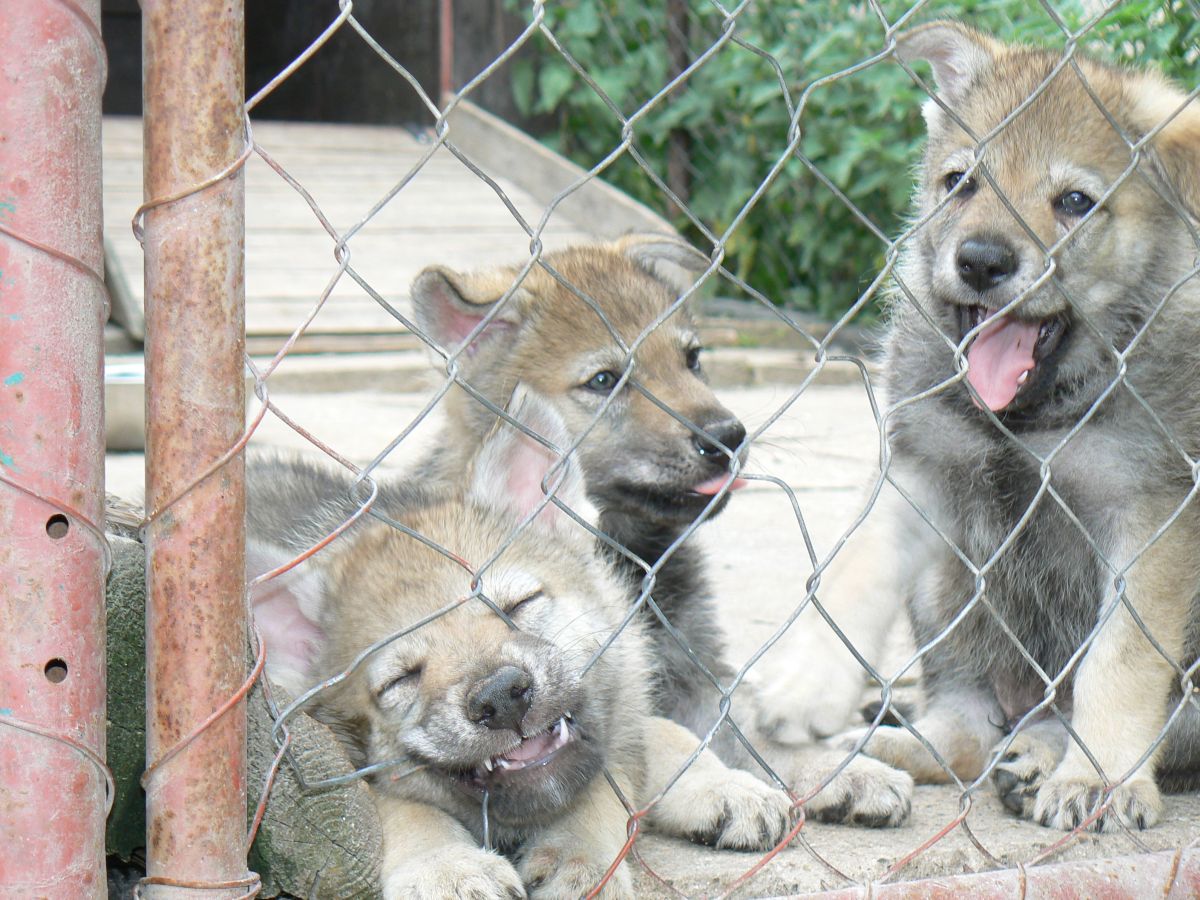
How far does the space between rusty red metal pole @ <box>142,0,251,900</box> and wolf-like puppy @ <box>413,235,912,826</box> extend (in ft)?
4.44

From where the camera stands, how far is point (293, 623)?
225 cm

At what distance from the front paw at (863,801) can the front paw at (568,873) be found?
1.55ft

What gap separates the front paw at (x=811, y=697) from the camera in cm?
263

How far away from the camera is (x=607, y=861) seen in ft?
6.68

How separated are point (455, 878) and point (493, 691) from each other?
0.26 meters

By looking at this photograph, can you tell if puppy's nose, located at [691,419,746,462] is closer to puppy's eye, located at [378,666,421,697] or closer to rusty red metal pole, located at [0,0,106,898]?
puppy's eye, located at [378,666,421,697]

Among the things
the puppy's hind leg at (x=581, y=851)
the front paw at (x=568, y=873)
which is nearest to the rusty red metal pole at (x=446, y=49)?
the puppy's hind leg at (x=581, y=851)

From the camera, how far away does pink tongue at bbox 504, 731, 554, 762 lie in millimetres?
2074

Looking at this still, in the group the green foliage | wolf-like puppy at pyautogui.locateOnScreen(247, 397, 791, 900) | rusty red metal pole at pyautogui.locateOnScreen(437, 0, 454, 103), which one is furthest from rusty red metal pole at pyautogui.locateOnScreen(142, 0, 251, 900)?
rusty red metal pole at pyautogui.locateOnScreen(437, 0, 454, 103)

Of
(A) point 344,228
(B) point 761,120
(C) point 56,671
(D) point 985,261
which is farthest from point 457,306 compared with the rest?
(B) point 761,120

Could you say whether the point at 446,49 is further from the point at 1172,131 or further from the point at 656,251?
the point at 1172,131

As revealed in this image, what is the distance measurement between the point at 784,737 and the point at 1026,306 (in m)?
0.96

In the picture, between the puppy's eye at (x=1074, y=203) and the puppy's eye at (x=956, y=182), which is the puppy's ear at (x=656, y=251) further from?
the puppy's eye at (x=1074, y=203)

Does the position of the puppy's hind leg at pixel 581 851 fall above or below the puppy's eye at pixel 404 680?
below
